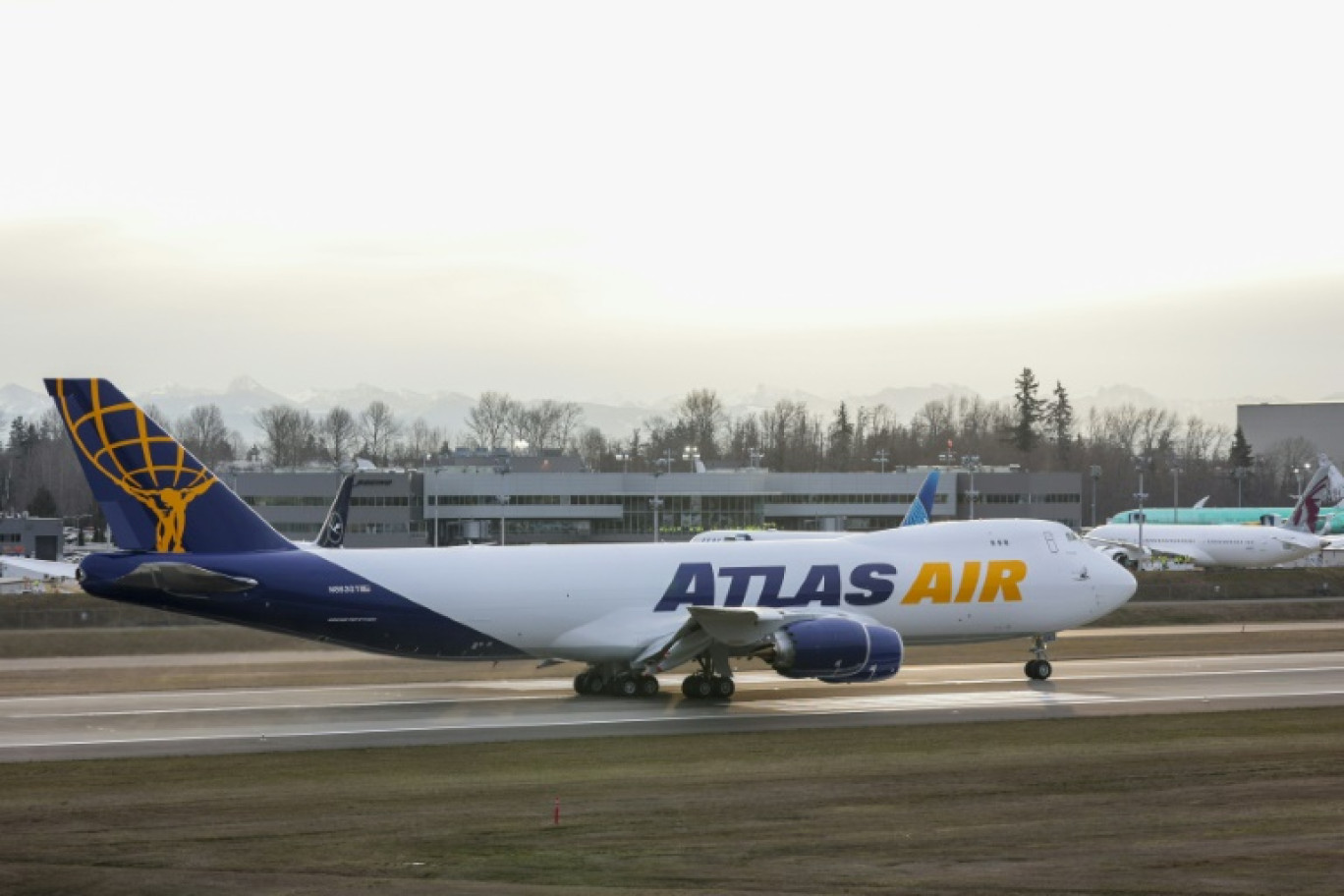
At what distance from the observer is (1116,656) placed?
1752 inches

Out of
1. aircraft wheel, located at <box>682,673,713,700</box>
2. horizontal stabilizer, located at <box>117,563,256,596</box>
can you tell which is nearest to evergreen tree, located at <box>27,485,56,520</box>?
horizontal stabilizer, located at <box>117,563,256,596</box>

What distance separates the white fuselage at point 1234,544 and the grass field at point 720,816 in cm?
6063

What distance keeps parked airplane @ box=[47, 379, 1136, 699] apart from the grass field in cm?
570

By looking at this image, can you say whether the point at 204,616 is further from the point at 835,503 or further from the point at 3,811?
the point at 835,503

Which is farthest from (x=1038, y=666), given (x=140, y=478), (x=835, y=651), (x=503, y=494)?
(x=503, y=494)

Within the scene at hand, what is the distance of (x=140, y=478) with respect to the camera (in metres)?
33.4

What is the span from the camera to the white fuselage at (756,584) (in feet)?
114

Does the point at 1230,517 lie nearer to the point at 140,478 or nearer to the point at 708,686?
the point at 708,686

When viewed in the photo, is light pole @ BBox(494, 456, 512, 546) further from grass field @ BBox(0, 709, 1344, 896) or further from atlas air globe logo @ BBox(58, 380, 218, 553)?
grass field @ BBox(0, 709, 1344, 896)

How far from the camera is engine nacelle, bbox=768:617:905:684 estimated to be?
33062 millimetres

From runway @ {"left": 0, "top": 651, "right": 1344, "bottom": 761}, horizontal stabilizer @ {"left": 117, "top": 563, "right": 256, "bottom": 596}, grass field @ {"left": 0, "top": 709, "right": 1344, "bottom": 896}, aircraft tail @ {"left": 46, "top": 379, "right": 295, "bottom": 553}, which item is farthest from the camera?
aircraft tail @ {"left": 46, "top": 379, "right": 295, "bottom": 553}

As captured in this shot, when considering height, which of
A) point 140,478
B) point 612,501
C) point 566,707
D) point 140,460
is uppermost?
point 140,460

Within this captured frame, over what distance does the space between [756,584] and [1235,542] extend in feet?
193

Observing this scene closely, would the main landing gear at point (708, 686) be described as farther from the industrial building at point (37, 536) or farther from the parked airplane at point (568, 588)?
the industrial building at point (37, 536)
